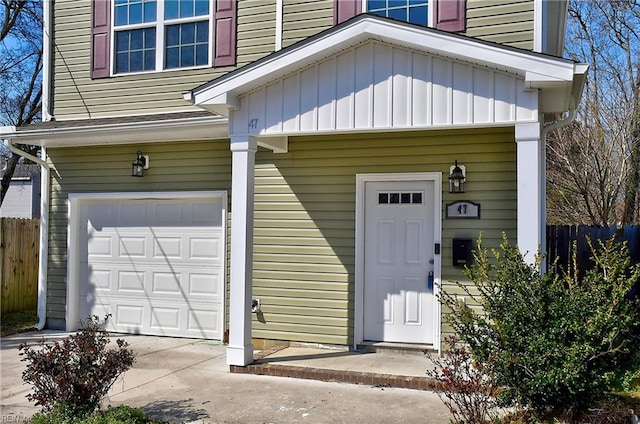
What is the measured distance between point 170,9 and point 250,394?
5722mm

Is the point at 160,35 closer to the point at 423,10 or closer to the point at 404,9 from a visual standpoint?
the point at 404,9

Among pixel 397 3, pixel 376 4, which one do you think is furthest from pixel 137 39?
pixel 397 3

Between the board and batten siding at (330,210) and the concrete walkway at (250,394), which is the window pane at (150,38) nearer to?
the board and batten siding at (330,210)

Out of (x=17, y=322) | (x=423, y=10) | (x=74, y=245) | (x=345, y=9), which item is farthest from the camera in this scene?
(x=17, y=322)

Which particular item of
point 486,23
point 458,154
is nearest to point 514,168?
point 458,154

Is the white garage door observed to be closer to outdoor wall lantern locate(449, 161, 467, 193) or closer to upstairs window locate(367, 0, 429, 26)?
outdoor wall lantern locate(449, 161, 467, 193)

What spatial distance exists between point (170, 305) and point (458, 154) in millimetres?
4578

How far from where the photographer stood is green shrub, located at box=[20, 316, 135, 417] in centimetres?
461

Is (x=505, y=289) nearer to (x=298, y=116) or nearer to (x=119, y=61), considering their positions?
(x=298, y=116)

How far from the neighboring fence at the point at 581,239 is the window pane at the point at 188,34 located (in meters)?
5.66

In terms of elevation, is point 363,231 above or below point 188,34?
below

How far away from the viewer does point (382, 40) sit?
606cm

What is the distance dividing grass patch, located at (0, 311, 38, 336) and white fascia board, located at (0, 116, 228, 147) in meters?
2.92

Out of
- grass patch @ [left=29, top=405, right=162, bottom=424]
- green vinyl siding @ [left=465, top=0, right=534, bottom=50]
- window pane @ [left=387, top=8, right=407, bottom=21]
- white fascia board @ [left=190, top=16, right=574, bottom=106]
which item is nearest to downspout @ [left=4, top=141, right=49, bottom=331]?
white fascia board @ [left=190, top=16, right=574, bottom=106]
